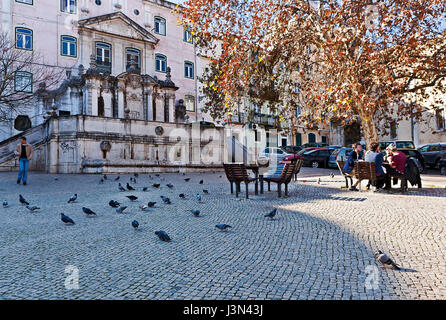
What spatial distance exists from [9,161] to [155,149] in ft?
25.0

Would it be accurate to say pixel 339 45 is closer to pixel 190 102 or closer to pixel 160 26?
pixel 190 102

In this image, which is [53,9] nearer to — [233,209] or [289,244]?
[233,209]

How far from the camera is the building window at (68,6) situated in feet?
97.5

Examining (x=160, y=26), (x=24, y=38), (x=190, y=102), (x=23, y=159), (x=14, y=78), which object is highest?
(x=160, y=26)

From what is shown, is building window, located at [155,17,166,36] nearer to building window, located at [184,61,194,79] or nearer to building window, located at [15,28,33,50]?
building window, located at [184,61,194,79]

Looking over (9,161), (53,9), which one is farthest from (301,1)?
(53,9)

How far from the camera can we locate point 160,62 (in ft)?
118

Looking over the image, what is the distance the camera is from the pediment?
3045 cm

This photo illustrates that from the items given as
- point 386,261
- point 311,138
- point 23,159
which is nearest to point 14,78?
point 23,159

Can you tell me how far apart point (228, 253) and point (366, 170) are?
699cm

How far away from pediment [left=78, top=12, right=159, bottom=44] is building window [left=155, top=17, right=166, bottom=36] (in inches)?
73.1

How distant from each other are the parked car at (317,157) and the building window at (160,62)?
18.1m

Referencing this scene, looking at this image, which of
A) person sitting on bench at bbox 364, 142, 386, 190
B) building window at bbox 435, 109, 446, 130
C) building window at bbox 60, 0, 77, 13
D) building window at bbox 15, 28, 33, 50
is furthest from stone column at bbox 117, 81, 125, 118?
building window at bbox 435, 109, 446, 130

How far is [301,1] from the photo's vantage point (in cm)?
1274
